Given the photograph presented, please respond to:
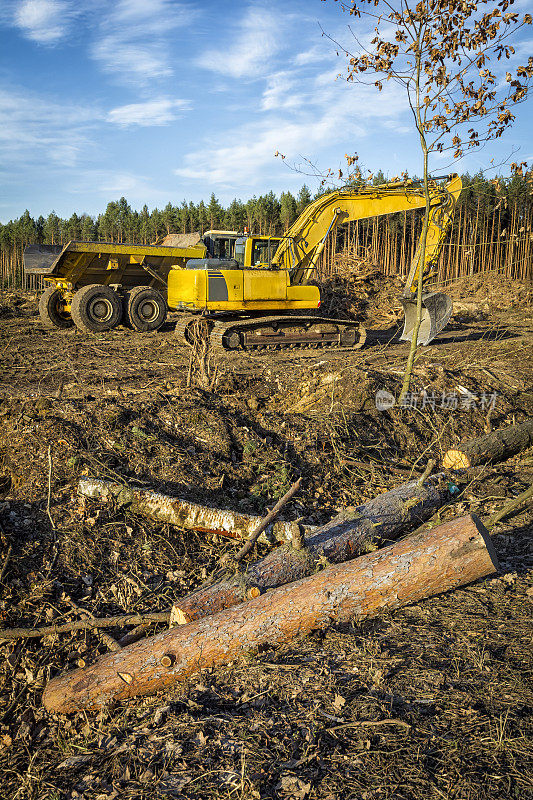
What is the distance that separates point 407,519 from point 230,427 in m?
2.46

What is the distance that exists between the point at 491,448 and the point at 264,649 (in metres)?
4.32

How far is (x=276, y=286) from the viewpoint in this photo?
43.6ft

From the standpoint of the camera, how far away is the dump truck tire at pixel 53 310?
614 inches

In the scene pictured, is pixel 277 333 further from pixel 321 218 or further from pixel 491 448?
pixel 491 448

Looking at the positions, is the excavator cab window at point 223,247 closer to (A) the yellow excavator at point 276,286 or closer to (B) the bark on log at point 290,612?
(A) the yellow excavator at point 276,286

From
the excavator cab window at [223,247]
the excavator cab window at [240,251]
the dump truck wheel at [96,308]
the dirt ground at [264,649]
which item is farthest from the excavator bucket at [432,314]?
the dump truck wheel at [96,308]

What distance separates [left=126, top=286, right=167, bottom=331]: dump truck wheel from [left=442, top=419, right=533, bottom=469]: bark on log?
10.4 m

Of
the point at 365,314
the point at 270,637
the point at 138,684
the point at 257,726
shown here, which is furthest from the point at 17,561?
the point at 365,314

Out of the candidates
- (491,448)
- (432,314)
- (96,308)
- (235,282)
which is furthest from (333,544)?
(96,308)

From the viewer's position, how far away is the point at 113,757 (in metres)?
2.80

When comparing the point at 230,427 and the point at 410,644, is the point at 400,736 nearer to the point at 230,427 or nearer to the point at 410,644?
the point at 410,644

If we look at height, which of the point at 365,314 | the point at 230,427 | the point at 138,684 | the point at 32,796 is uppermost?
the point at 365,314

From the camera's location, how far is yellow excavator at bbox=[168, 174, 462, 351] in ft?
41.1

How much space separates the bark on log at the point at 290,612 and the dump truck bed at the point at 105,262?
12.7 m
